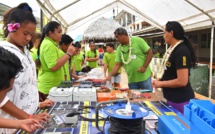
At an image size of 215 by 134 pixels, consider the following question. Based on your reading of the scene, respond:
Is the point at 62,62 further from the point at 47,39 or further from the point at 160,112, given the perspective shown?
the point at 160,112

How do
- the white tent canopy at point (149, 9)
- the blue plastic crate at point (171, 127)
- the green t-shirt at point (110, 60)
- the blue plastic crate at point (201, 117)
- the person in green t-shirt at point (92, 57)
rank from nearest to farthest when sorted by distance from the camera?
the blue plastic crate at point (201, 117) < the blue plastic crate at point (171, 127) < the white tent canopy at point (149, 9) < the green t-shirt at point (110, 60) < the person in green t-shirt at point (92, 57)

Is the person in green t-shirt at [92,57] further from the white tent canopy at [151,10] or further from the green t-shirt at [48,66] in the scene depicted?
the green t-shirt at [48,66]

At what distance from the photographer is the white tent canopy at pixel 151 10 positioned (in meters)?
3.79

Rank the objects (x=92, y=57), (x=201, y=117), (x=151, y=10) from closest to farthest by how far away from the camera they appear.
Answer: (x=201, y=117) → (x=151, y=10) → (x=92, y=57)

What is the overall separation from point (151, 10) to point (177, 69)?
143 inches

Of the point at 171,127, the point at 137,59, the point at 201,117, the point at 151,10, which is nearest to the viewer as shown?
the point at 201,117

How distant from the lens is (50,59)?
246 cm

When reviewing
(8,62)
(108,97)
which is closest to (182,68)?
(108,97)

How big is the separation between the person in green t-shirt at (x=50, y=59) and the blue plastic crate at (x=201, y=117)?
69.5 inches

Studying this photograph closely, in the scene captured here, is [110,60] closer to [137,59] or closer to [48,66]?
[137,59]

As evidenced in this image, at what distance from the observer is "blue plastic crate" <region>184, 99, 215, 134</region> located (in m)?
0.77

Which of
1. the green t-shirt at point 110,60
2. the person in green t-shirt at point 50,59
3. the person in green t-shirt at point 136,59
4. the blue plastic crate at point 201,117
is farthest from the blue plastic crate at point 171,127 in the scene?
the green t-shirt at point 110,60

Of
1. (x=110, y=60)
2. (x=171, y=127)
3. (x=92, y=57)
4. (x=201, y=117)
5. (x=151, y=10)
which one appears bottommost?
(x=171, y=127)

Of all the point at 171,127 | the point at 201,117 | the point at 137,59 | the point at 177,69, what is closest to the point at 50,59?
the point at 177,69
